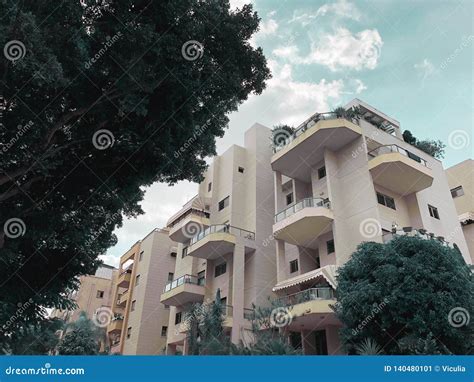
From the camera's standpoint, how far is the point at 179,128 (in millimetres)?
10367

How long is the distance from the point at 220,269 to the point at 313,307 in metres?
9.55

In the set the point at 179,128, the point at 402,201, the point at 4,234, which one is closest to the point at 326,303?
the point at 402,201

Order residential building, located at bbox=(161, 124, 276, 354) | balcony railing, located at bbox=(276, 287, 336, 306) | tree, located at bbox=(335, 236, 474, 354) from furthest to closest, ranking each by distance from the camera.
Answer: residential building, located at bbox=(161, 124, 276, 354) → balcony railing, located at bbox=(276, 287, 336, 306) → tree, located at bbox=(335, 236, 474, 354)

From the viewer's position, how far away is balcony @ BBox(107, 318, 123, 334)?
32834mm

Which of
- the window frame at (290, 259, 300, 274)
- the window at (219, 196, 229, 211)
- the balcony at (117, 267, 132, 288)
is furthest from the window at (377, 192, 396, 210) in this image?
the balcony at (117, 267, 132, 288)

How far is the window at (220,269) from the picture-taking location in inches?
951

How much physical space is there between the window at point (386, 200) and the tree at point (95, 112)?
1110cm

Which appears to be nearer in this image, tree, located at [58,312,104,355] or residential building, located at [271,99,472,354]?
residential building, located at [271,99,472,354]

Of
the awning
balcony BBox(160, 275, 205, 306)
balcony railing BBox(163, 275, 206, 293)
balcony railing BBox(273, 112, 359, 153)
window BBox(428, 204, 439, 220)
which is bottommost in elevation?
the awning

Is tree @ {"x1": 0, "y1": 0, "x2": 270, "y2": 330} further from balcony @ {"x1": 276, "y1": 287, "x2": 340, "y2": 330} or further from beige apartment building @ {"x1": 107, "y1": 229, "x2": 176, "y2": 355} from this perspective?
beige apartment building @ {"x1": 107, "y1": 229, "x2": 176, "y2": 355}

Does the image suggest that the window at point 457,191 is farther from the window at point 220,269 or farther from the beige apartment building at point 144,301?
the beige apartment building at point 144,301

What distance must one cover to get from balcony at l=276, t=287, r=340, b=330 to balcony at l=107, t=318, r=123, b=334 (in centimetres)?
2057

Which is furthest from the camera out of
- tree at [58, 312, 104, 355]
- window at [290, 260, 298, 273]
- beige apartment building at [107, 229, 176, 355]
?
beige apartment building at [107, 229, 176, 355]

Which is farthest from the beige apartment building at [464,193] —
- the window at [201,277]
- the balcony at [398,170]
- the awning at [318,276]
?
the window at [201,277]
